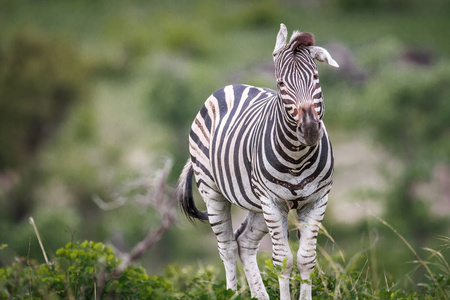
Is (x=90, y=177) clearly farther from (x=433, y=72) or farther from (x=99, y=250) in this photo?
(x=99, y=250)

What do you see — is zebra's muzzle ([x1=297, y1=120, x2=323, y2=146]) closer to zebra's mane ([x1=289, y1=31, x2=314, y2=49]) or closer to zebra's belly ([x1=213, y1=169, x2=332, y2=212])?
zebra's belly ([x1=213, y1=169, x2=332, y2=212])

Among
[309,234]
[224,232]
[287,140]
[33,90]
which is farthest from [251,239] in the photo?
[33,90]

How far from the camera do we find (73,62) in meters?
41.1

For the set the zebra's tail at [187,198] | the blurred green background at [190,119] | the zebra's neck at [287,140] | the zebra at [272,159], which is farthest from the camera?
the blurred green background at [190,119]

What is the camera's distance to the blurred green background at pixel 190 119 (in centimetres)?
2750

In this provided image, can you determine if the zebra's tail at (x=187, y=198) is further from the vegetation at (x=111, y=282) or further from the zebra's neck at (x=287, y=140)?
the zebra's neck at (x=287, y=140)

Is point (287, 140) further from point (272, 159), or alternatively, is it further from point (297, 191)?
point (297, 191)

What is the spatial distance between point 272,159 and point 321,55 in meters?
0.91

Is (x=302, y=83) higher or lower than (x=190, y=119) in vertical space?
lower

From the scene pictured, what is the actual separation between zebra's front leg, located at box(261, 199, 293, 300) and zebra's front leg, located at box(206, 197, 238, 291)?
3.06ft

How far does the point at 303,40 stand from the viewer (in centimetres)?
499

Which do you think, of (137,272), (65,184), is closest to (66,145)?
(65,184)

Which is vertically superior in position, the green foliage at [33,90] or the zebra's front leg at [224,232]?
the green foliage at [33,90]

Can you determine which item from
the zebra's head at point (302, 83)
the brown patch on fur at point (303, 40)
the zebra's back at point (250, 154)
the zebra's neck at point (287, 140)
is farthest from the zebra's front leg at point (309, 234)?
the brown patch on fur at point (303, 40)
